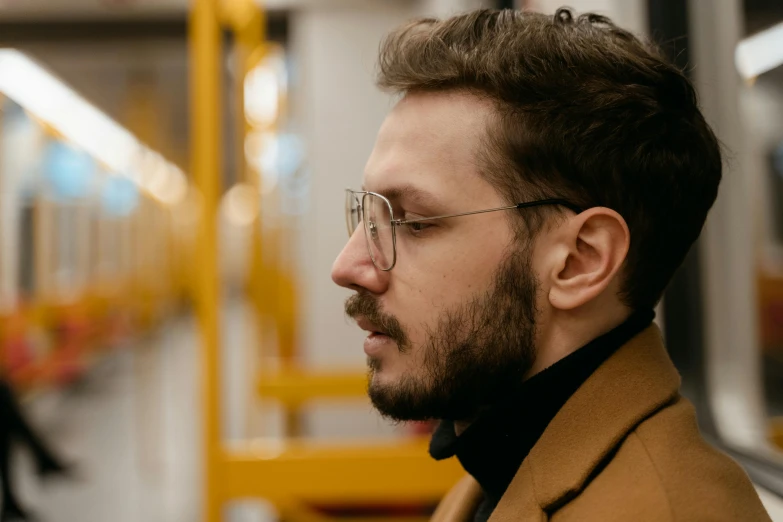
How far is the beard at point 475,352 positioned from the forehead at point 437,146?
14cm

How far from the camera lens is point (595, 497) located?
2.50 feet

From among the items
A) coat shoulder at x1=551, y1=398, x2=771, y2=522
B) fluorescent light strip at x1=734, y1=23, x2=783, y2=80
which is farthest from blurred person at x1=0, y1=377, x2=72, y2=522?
fluorescent light strip at x1=734, y1=23, x2=783, y2=80

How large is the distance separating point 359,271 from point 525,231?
236mm

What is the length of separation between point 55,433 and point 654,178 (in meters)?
6.79

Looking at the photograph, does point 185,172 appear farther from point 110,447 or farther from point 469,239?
point 469,239

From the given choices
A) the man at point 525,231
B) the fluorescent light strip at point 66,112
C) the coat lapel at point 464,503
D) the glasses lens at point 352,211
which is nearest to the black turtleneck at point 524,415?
the man at point 525,231

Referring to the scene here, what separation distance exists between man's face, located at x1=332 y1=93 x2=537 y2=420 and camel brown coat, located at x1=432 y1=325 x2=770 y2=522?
122 mm

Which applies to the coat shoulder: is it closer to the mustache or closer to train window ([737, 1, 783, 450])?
the mustache

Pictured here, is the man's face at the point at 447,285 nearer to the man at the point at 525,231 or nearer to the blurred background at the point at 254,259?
the man at the point at 525,231

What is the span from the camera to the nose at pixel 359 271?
1015 millimetres

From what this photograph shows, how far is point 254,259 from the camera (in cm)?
408

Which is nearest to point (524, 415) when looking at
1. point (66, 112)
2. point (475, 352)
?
point (475, 352)

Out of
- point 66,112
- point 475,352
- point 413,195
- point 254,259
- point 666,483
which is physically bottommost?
point 666,483

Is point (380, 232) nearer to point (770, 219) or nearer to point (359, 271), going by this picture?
point (359, 271)
